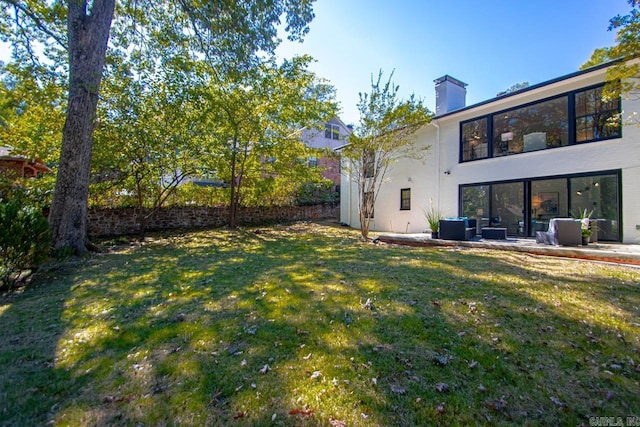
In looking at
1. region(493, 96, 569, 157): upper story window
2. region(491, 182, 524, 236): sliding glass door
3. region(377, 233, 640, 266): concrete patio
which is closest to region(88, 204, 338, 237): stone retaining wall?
region(377, 233, 640, 266): concrete patio

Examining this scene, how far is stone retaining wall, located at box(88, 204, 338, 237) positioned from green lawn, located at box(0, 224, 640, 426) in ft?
21.3

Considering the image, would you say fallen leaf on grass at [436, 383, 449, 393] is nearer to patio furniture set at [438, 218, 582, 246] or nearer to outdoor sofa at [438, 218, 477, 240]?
patio furniture set at [438, 218, 582, 246]

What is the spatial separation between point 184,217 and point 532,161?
13431 millimetres

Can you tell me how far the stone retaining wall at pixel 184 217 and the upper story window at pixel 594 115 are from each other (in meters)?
12.6

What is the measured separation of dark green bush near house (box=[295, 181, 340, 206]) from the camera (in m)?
17.6

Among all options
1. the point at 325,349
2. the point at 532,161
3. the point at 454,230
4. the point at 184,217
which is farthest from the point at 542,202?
the point at 184,217

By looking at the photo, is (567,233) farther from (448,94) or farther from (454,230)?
(448,94)

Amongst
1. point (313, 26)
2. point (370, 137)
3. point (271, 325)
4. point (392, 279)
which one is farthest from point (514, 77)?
point (271, 325)

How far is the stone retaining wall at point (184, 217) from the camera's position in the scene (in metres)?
10.7

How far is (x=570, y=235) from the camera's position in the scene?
7336 mm

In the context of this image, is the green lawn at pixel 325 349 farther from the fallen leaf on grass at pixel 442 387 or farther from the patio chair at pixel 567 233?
the patio chair at pixel 567 233

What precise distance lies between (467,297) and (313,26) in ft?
30.1

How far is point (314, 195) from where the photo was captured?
61.1 ft

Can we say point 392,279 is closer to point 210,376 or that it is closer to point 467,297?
point 467,297
